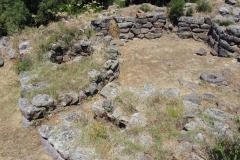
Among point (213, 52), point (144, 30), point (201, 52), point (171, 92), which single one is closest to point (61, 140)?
point (171, 92)

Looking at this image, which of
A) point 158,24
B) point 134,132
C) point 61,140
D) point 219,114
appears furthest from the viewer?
point 158,24

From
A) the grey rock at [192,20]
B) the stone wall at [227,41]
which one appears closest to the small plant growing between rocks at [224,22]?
the stone wall at [227,41]

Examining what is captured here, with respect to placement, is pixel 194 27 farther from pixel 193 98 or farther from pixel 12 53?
pixel 12 53

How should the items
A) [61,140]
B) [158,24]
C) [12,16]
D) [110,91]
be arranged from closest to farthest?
[61,140]
[110,91]
[12,16]
[158,24]

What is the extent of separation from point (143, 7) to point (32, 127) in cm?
766

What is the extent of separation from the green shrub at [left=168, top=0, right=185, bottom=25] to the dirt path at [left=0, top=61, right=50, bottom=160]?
708 centimetres

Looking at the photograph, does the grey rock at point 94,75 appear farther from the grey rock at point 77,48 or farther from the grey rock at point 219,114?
the grey rock at point 219,114

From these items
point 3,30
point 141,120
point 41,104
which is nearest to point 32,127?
point 41,104

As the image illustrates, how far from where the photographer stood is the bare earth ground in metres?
7.69

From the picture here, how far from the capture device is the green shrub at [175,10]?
42.8 ft

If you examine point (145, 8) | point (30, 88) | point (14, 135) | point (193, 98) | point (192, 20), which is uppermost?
point (145, 8)

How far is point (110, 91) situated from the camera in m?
9.03

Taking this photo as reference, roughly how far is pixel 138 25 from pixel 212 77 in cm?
438

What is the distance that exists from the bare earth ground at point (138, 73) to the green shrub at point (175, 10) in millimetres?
740
